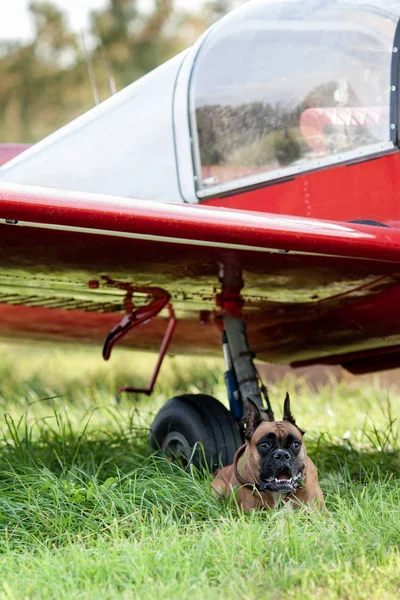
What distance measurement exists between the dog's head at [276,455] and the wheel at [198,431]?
23.4 inches

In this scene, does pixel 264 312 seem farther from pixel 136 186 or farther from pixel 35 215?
pixel 35 215

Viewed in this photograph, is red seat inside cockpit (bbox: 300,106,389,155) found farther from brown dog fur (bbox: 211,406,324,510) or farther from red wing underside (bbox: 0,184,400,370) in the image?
brown dog fur (bbox: 211,406,324,510)

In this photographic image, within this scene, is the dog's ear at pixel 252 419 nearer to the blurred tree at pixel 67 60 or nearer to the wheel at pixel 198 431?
the wheel at pixel 198 431

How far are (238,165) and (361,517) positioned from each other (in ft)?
5.83

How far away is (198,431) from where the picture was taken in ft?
12.5

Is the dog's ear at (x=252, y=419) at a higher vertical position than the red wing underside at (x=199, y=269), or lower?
lower

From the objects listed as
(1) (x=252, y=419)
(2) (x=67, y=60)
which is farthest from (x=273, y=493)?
(2) (x=67, y=60)

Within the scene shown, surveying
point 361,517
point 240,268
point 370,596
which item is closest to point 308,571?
point 370,596

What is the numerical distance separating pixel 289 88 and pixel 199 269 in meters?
0.87

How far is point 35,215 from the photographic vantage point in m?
2.87

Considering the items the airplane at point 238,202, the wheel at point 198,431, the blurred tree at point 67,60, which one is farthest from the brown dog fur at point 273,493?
the blurred tree at point 67,60

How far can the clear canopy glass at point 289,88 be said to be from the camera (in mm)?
3596

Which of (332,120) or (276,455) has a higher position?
(332,120)

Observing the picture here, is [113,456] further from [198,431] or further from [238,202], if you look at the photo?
[238,202]
